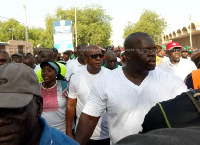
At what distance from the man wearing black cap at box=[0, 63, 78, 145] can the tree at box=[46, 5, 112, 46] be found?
55102mm

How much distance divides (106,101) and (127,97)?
0.22 metres

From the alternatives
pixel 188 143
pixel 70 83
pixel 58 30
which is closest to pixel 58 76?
pixel 70 83

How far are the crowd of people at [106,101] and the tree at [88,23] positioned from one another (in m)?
51.4

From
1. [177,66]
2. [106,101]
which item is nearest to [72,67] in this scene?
[177,66]

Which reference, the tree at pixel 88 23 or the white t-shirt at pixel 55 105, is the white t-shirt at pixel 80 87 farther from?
the tree at pixel 88 23

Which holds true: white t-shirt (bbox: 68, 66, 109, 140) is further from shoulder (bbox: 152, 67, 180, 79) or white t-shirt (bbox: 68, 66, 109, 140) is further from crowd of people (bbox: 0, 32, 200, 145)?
shoulder (bbox: 152, 67, 180, 79)

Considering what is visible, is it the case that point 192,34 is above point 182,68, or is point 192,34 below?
above

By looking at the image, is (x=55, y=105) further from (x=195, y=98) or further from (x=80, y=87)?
(x=195, y=98)

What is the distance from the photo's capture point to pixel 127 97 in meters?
3.01

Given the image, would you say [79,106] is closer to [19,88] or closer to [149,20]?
[19,88]

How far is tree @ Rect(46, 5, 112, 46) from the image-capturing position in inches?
2275

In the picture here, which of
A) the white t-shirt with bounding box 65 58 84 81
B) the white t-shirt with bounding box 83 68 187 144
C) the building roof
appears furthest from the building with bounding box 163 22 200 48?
the white t-shirt with bounding box 83 68 187 144

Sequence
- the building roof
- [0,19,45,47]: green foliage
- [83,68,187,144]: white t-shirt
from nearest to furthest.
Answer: [83,68,187,144]: white t-shirt < the building roof < [0,19,45,47]: green foliage

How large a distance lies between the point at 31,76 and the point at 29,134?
307 millimetres
